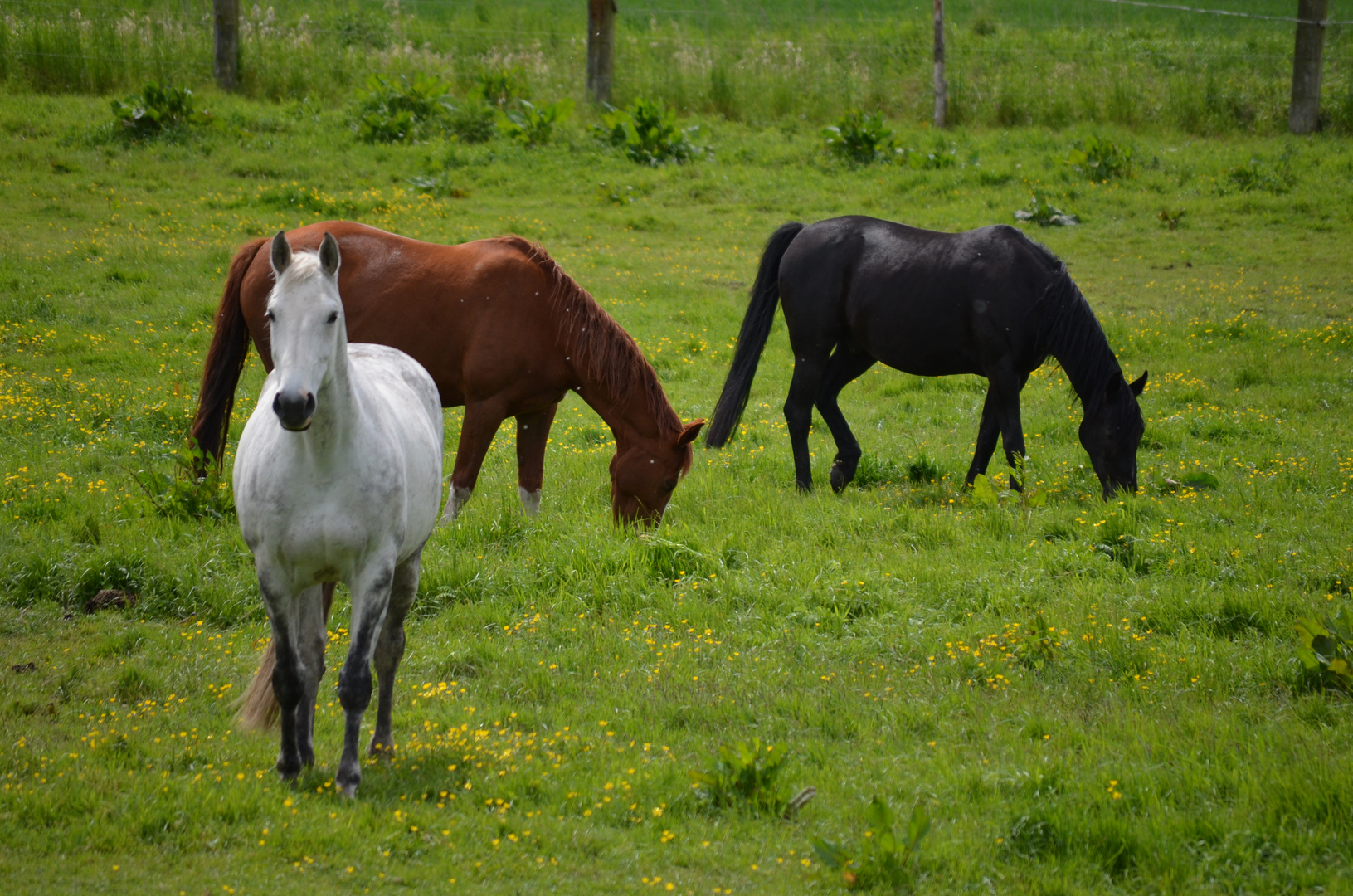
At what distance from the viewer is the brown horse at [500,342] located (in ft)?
21.8

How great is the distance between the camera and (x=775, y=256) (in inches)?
333

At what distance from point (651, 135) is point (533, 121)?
2108 millimetres

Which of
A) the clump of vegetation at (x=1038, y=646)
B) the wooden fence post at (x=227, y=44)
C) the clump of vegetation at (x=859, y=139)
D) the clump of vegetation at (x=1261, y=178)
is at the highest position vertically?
the wooden fence post at (x=227, y=44)

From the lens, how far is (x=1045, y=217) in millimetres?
15562

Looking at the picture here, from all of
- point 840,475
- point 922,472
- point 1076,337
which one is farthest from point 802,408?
point 1076,337

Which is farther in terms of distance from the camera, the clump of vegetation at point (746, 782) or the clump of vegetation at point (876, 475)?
the clump of vegetation at point (876, 475)

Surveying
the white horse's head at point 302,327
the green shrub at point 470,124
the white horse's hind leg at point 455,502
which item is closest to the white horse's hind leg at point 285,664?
the white horse's head at point 302,327

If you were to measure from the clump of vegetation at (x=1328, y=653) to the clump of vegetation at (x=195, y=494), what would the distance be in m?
5.98

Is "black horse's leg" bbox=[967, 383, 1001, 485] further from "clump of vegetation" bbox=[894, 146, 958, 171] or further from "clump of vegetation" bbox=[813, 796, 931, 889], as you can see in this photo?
"clump of vegetation" bbox=[894, 146, 958, 171]

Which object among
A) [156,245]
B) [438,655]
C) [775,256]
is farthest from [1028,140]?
[438,655]

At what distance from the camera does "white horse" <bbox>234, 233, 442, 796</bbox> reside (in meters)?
→ 3.43

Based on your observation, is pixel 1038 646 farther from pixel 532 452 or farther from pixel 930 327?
pixel 532 452

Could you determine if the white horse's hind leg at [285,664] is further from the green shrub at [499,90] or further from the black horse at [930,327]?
the green shrub at [499,90]

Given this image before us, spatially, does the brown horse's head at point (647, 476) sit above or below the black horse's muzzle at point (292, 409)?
below
